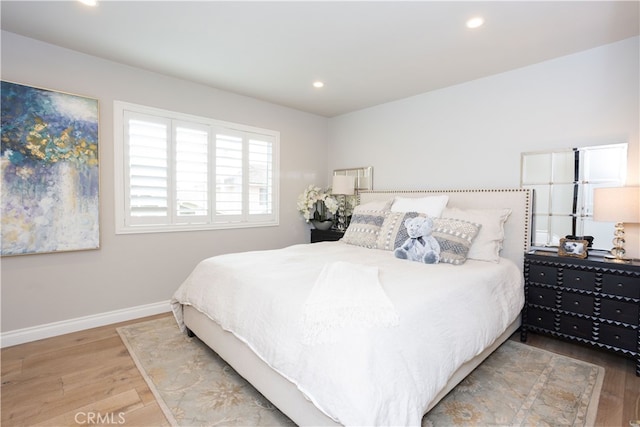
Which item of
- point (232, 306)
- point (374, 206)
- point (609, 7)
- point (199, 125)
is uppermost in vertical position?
point (609, 7)

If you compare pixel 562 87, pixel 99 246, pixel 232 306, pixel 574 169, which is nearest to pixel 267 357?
pixel 232 306

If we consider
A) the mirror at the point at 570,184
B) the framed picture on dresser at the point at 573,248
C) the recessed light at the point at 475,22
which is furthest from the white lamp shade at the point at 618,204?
the recessed light at the point at 475,22

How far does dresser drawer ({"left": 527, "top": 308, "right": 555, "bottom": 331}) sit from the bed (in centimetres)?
23

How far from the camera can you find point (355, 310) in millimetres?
1428

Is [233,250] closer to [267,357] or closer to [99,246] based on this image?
[99,246]

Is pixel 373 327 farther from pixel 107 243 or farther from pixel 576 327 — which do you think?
pixel 107 243

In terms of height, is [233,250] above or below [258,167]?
below

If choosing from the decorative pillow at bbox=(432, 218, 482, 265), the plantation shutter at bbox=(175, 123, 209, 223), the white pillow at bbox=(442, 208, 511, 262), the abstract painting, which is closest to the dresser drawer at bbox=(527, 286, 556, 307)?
the white pillow at bbox=(442, 208, 511, 262)

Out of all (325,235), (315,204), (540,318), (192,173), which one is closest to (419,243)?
(540,318)

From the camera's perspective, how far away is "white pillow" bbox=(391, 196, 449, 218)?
10.0ft

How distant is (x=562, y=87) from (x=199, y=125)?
144 inches

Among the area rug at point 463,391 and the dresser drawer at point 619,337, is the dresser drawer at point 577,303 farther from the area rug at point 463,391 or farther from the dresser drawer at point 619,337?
the area rug at point 463,391

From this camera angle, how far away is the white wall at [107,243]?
2.58 meters

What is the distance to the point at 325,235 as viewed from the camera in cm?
433
